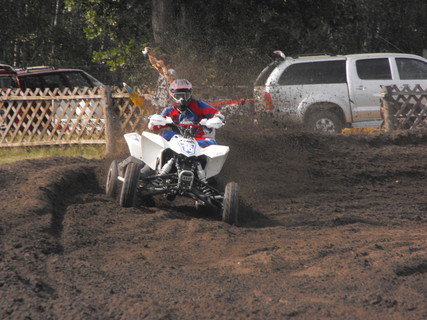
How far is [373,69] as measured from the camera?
16578 millimetres

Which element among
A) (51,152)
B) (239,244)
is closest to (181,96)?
(239,244)

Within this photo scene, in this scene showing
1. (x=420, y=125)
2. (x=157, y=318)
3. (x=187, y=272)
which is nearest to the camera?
(x=157, y=318)

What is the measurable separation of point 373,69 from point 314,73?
150cm

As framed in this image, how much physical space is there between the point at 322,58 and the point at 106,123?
212 inches

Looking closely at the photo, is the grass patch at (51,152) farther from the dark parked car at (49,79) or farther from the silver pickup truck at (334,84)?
the silver pickup truck at (334,84)

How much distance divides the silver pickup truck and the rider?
19.7 ft

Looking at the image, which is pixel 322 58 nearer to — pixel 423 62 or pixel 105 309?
pixel 423 62

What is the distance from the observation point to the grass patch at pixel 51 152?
1427 cm

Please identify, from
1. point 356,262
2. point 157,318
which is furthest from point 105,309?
point 356,262

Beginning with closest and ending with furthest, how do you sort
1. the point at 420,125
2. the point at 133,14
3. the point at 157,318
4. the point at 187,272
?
1. the point at 157,318
2. the point at 187,272
3. the point at 420,125
4. the point at 133,14

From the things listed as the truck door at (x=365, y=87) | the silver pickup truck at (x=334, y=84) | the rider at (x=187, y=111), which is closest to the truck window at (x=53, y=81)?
the silver pickup truck at (x=334, y=84)

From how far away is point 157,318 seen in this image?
4789 mm

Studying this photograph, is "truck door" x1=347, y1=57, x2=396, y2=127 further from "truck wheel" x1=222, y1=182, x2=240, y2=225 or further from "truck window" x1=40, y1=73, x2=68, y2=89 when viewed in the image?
"truck wheel" x1=222, y1=182, x2=240, y2=225

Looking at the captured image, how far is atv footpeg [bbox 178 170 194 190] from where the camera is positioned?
8703 mm
